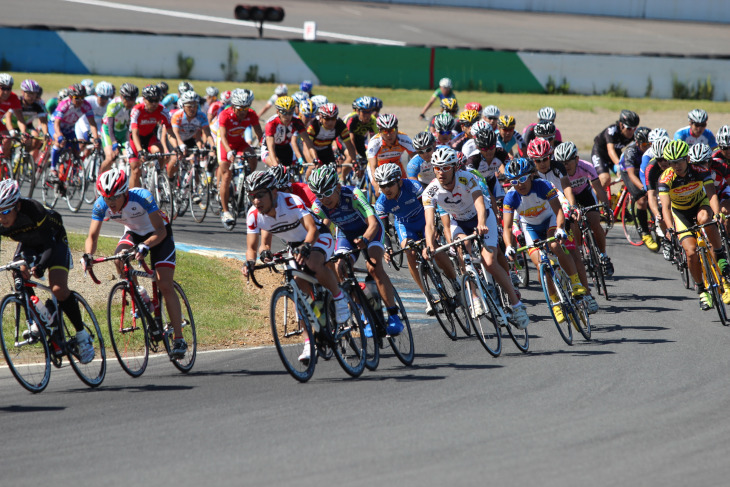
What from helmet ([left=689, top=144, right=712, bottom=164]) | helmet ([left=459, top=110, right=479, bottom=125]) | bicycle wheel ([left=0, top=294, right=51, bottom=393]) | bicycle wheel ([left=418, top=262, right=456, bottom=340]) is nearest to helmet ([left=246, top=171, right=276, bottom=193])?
bicycle wheel ([left=0, top=294, right=51, bottom=393])

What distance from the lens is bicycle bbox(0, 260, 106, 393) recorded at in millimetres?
8469

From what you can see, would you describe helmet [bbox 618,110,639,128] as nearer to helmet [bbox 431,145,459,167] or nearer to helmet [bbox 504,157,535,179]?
helmet [bbox 504,157,535,179]

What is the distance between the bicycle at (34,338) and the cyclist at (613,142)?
9.70 m

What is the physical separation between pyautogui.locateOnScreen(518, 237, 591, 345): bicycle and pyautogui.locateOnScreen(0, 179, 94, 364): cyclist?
15.0 ft

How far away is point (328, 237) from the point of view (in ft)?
31.4

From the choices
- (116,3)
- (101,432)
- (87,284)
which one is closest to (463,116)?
(87,284)

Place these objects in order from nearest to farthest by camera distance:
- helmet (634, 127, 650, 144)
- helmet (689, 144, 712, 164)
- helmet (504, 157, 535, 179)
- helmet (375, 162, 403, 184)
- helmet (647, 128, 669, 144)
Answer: helmet (375, 162, 403, 184) → helmet (504, 157, 535, 179) → helmet (689, 144, 712, 164) → helmet (647, 128, 669, 144) → helmet (634, 127, 650, 144)

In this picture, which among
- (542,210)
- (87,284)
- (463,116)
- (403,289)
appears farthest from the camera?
(463,116)

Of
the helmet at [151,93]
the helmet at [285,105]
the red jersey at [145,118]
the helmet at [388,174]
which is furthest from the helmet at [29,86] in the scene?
the helmet at [388,174]

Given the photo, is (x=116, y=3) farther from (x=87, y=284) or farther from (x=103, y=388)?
(x=103, y=388)

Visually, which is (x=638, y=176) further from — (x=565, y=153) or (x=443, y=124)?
(x=443, y=124)

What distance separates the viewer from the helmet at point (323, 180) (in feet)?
31.6

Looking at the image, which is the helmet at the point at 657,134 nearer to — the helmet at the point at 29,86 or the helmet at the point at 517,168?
the helmet at the point at 517,168

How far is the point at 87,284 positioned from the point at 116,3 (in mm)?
43068
